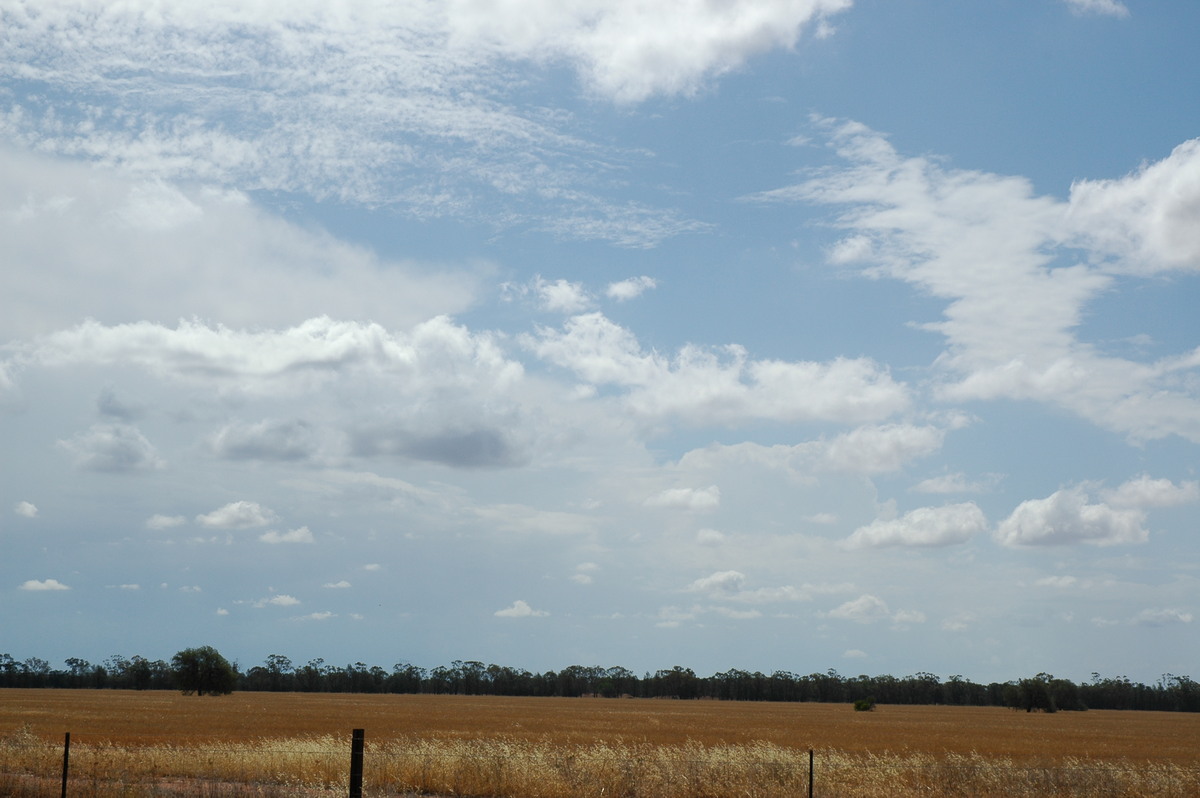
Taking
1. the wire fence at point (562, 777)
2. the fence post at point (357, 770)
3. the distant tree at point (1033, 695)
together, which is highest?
the fence post at point (357, 770)

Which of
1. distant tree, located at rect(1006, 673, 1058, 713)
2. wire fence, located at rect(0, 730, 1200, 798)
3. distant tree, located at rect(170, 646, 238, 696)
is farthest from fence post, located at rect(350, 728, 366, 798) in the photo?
distant tree, located at rect(1006, 673, 1058, 713)

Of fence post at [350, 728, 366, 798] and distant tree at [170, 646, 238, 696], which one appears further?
distant tree at [170, 646, 238, 696]

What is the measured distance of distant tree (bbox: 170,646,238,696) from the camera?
13188 centimetres

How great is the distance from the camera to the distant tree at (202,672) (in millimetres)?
131875

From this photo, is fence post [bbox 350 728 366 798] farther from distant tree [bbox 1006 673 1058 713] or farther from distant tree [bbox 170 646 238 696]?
distant tree [bbox 1006 673 1058 713]

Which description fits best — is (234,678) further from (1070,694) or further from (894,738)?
(1070,694)

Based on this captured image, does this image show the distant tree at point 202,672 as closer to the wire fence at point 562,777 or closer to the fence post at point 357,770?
the wire fence at point 562,777

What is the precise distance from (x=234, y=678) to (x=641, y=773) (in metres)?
129

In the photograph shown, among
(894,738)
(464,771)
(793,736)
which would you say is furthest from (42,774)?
(894,738)

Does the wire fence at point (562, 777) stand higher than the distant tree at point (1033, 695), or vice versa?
the wire fence at point (562, 777)

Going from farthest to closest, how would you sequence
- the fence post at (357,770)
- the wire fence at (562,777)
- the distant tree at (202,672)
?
the distant tree at (202,672) < the wire fence at (562,777) < the fence post at (357,770)

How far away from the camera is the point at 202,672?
435ft

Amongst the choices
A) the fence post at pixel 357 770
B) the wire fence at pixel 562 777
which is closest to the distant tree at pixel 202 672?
the wire fence at pixel 562 777

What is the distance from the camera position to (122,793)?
17.8 m
